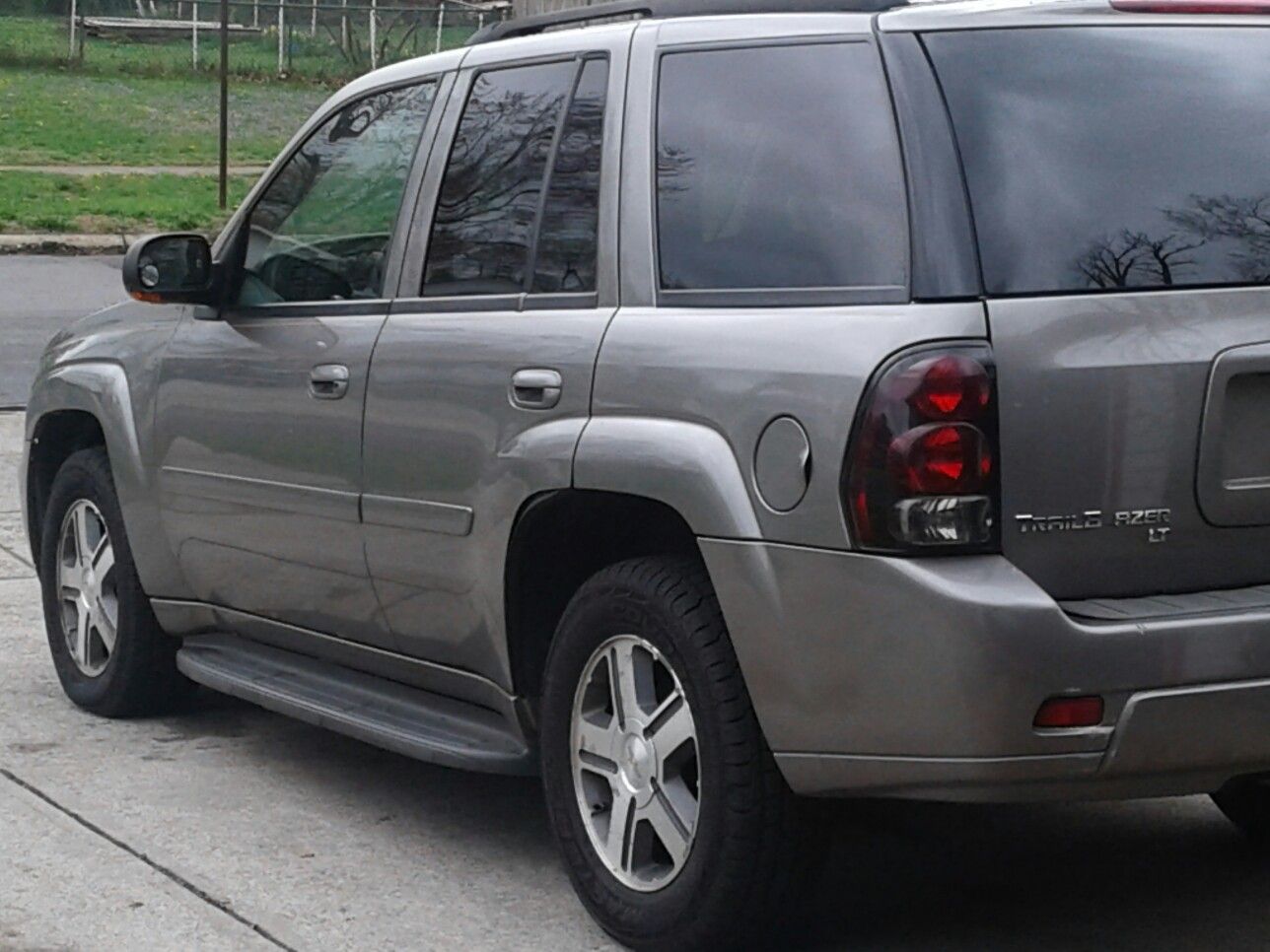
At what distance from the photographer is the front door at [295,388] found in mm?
5637

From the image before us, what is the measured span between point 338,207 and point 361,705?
121 cm

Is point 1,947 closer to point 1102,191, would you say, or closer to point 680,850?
point 680,850

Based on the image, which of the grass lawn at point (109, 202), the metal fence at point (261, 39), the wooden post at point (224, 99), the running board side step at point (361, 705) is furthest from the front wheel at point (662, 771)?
the metal fence at point (261, 39)

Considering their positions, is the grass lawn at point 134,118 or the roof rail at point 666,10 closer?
the roof rail at point 666,10

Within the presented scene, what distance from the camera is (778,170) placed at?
14.9ft

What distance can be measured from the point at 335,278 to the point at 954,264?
2114 mm

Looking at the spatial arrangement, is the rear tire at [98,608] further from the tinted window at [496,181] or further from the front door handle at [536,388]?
the front door handle at [536,388]

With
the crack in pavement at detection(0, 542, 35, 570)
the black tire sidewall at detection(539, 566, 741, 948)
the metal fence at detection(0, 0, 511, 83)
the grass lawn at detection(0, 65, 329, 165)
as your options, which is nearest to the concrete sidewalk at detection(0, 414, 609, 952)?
the black tire sidewall at detection(539, 566, 741, 948)

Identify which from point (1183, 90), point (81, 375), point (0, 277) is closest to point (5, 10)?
point (0, 277)

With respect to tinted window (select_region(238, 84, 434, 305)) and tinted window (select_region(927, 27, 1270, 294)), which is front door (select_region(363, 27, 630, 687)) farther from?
tinted window (select_region(927, 27, 1270, 294))

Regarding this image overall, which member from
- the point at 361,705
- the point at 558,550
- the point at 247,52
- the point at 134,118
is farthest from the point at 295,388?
the point at 247,52

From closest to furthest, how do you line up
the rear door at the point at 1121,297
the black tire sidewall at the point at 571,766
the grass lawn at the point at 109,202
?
the rear door at the point at 1121,297, the black tire sidewall at the point at 571,766, the grass lawn at the point at 109,202

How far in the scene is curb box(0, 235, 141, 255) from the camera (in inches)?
839

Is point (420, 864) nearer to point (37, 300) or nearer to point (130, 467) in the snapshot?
point (130, 467)
